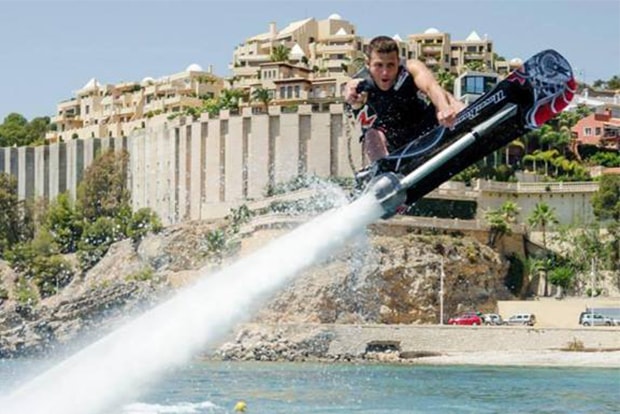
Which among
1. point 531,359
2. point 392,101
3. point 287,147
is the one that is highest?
point 287,147

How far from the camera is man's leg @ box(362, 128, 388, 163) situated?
55.3 ft

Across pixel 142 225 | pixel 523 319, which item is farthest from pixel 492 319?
pixel 142 225

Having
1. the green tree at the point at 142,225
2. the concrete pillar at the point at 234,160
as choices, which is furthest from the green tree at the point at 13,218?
the concrete pillar at the point at 234,160

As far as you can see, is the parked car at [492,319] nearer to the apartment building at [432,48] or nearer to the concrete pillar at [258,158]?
the concrete pillar at [258,158]

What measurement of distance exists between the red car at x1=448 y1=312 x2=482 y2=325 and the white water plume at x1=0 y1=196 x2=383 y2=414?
7518cm

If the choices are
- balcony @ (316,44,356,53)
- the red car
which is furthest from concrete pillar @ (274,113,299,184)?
balcony @ (316,44,356,53)

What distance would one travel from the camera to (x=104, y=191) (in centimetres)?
13262

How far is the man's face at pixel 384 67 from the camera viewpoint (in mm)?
15906

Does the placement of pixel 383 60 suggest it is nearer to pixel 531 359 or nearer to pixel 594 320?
pixel 531 359

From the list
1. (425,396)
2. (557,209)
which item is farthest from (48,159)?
(425,396)

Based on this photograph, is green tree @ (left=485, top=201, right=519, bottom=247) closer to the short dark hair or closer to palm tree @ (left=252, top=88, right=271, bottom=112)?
palm tree @ (left=252, top=88, right=271, bottom=112)

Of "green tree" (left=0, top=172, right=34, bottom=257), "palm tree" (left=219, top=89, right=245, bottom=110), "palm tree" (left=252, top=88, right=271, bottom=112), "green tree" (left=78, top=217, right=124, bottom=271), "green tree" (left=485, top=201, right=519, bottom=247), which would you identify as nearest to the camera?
"green tree" (left=485, top=201, right=519, bottom=247)

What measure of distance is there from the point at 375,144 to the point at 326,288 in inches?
3195

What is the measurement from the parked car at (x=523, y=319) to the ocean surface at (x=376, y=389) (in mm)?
6984
